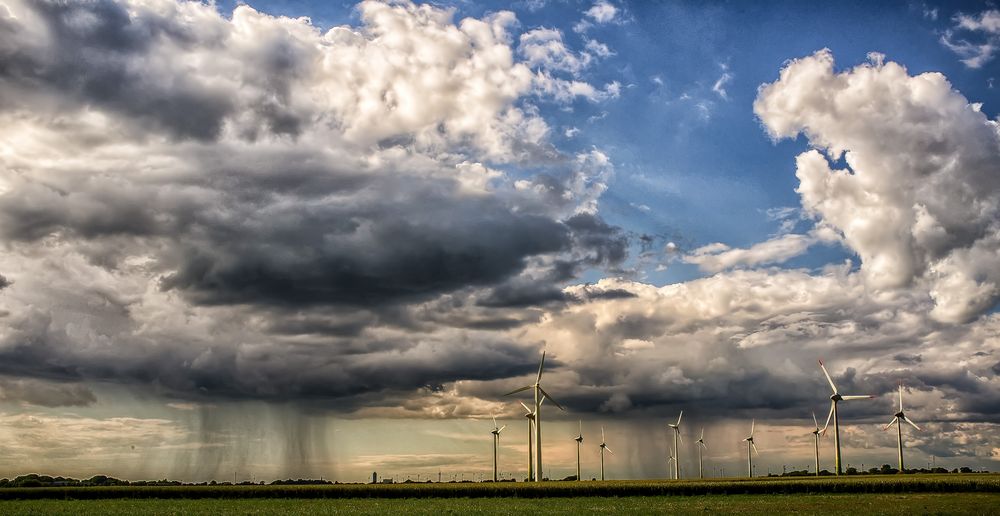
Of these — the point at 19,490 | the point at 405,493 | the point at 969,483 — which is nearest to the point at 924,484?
the point at 969,483

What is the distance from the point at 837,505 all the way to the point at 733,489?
141 feet

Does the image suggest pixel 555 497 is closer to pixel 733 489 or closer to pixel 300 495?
pixel 733 489

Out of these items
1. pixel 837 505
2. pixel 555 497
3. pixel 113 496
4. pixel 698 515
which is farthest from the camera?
pixel 113 496

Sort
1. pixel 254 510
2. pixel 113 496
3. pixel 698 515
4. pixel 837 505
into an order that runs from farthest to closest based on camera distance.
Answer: pixel 113 496, pixel 254 510, pixel 837 505, pixel 698 515

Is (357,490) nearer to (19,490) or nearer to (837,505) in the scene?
(19,490)

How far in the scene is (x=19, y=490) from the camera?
6230 inches

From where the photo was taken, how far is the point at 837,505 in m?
93.6

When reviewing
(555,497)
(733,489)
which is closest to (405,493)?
(555,497)

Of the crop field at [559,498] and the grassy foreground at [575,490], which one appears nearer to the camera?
the crop field at [559,498]

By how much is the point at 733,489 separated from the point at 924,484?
2961 centimetres

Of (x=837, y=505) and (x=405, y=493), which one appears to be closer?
(x=837, y=505)

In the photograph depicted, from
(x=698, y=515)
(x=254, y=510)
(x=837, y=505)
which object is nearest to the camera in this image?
(x=698, y=515)

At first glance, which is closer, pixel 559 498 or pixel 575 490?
pixel 559 498

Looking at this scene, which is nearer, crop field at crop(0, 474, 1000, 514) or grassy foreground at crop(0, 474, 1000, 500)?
crop field at crop(0, 474, 1000, 514)
